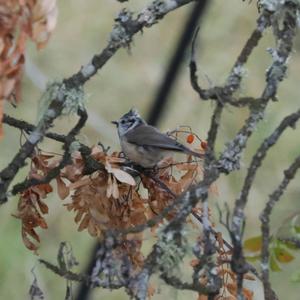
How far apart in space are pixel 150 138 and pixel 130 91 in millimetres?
4235

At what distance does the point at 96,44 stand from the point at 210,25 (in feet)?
3.65

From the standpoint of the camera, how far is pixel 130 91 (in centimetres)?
812

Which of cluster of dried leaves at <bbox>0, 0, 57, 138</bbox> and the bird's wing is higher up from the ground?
the bird's wing

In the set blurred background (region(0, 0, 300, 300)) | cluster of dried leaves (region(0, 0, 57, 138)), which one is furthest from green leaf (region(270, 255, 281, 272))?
blurred background (region(0, 0, 300, 300))

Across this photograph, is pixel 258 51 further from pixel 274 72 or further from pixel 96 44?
pixel 274 72

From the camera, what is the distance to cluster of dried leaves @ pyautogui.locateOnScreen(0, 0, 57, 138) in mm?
1927

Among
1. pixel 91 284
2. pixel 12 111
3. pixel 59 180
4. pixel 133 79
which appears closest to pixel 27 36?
→ pixel 91 284

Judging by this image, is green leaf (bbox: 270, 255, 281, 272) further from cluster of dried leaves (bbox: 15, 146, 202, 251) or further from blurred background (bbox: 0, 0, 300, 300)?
blurred background (bbox: 0, 0, 300, 300)

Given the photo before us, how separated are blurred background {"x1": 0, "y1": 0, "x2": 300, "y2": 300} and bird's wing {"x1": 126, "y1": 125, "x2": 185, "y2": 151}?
203 cm

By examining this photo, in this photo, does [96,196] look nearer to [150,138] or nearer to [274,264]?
[274,264]

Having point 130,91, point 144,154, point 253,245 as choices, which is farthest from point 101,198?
point 130,91

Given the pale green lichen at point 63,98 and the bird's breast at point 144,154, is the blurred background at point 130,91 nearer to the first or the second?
the bird's breast at point 144,154

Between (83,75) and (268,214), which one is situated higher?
(83,75)

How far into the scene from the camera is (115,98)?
8.21 m
